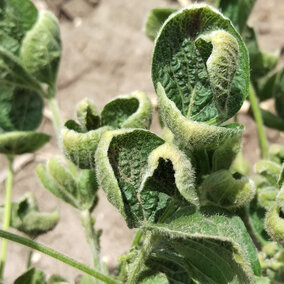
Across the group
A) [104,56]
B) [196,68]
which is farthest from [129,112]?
[104,56]

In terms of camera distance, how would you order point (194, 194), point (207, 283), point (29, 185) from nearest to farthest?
point (194, 194)
point (207, 283)
point (29, 185)

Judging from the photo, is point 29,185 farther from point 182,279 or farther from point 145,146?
point 145,146

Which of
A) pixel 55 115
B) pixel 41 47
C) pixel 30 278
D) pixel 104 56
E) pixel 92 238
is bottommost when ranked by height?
pixel 104 56

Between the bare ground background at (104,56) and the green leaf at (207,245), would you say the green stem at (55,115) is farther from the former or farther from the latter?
the bare ground background at (104,56)

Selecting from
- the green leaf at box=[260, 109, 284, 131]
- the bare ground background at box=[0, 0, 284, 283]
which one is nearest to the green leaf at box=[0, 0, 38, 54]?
the green leaf at box=[260, 109, 284, 131]

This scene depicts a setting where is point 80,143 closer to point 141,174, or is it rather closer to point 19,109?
point 141,174

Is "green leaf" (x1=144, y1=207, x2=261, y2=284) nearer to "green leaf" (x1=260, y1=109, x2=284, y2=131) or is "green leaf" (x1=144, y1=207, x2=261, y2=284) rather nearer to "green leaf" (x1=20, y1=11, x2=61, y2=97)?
Result: "green leaf" (x1=20, y1=11, x2=61, y2=97)

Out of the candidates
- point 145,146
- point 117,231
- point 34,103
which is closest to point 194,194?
point 145,146
